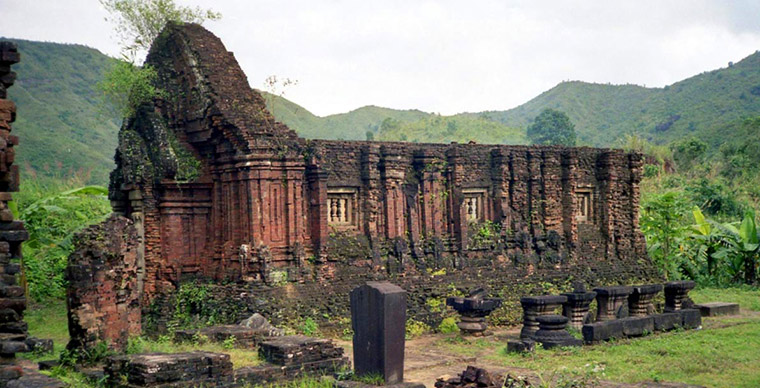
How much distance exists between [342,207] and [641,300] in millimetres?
6121

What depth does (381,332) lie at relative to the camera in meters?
10.2

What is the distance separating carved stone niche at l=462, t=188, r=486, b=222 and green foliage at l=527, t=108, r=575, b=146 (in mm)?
35583

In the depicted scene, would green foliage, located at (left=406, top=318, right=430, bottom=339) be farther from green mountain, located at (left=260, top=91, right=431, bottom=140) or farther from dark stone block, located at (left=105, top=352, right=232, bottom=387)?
green mountain, located at (left=260, top=91, right=431, bottom=140)

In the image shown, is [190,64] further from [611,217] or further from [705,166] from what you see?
[705,166]

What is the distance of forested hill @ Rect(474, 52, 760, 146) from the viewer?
57.0 meters

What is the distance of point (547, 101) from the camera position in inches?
3164

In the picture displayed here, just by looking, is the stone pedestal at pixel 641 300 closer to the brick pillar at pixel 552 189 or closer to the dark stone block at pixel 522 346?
the brick pillar at pixel 552 189

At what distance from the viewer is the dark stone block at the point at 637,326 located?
1420cm

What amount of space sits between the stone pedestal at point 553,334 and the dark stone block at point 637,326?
1.21 m

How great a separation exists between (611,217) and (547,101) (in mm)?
62908

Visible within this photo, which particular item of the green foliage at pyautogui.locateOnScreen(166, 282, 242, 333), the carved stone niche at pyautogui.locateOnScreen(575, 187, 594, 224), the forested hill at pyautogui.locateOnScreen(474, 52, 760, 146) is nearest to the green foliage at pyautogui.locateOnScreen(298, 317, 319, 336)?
the green foliage at pyautogui.locateOnScreen(166, 282, 242, 333)

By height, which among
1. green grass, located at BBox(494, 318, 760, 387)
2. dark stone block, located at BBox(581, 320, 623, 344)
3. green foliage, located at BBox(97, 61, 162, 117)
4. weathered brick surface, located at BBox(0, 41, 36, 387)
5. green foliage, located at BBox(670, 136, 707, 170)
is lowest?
green grass, located at BBox(494, 318, 760, 387)

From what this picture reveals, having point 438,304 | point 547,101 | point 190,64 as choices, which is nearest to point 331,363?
point 438,304

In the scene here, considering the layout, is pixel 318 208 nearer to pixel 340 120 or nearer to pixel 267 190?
pixel 267 190
